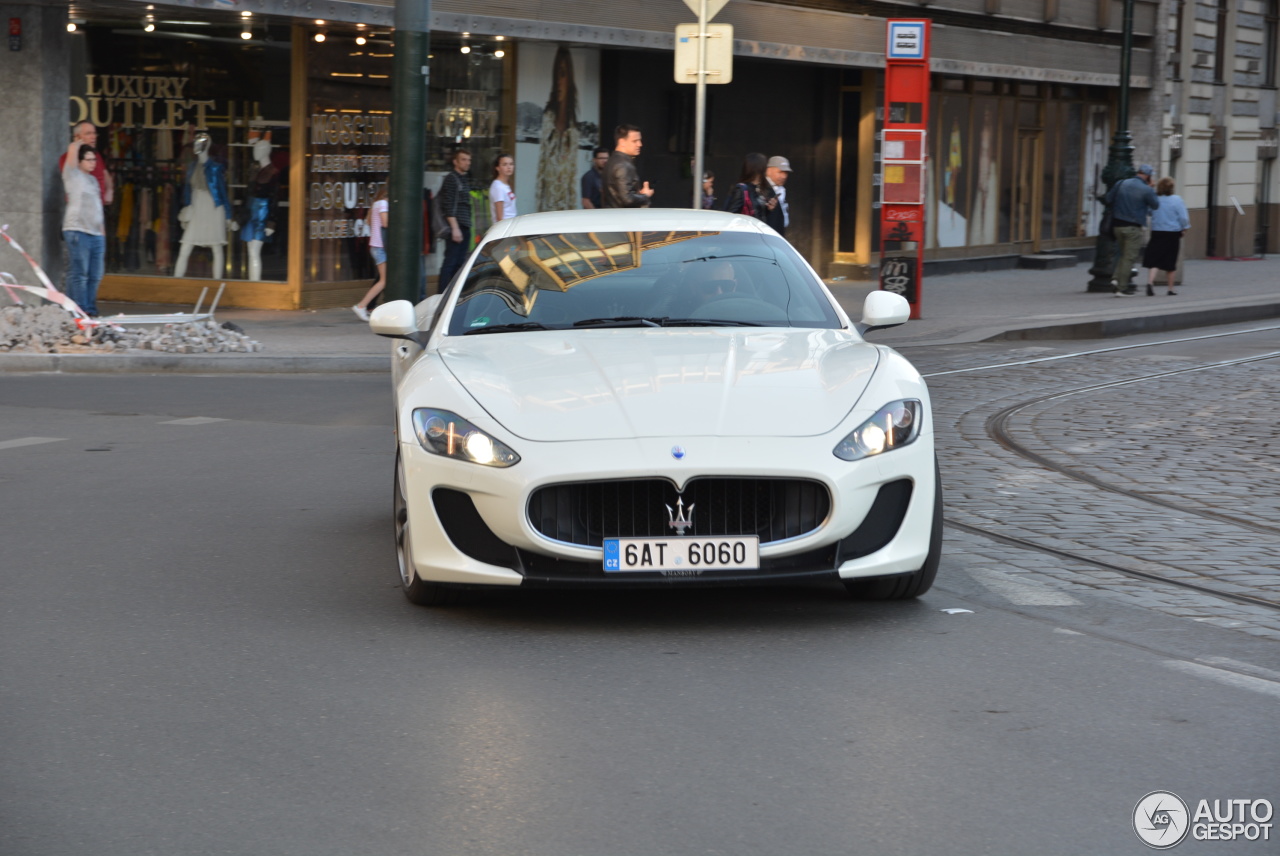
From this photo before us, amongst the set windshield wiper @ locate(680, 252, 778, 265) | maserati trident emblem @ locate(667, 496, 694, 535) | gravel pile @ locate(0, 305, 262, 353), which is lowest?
gravel pile @ locate(0, 305, 262, 353)

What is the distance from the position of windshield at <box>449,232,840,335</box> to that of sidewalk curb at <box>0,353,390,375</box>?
24.5 feet

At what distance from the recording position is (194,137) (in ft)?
64.6

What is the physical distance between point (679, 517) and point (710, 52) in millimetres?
8919

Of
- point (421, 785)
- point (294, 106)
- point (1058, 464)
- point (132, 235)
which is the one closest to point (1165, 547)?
point (1058, 464)

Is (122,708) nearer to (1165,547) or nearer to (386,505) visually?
(386,505)

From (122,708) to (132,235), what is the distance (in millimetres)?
16304

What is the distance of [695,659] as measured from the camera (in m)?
5.30

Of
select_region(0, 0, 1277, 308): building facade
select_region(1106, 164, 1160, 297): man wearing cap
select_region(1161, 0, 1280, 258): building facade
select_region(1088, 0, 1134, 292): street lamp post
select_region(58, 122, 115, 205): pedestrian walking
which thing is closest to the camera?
select_region(58, 122, 115, 205): pedestrian walking

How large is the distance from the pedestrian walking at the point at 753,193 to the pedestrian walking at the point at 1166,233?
7955mm

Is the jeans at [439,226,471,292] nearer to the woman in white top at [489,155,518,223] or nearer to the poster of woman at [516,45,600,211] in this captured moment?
the woman in white top at [489,155,518,223]

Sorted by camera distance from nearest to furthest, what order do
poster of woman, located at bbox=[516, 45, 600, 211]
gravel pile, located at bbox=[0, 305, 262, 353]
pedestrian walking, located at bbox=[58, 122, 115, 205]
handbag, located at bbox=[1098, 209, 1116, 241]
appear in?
1. gravel pile, located at bbox=[0, 305, 262, 353]
2. pedestrian walking, located at bbox=[58, 122, 115, 205]
3. poster of woman, located at bbox=[516, 45, 600, 211]
4. handbag, located at bbox=[1098, 209, 1116, 241]

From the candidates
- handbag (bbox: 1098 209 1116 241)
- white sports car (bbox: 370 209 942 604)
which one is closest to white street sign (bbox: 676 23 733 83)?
white sports car (bbox: 370 209 942 604)

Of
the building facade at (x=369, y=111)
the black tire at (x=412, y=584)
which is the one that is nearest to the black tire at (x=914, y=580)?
the black tire at (x=412, y=584)

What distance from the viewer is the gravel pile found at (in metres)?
14.6
